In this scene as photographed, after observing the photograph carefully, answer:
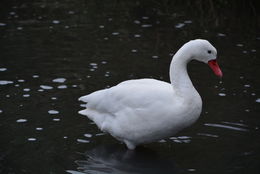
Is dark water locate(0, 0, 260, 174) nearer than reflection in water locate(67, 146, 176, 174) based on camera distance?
No

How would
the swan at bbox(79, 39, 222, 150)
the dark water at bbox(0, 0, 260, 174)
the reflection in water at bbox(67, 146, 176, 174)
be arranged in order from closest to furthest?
1. the swan at bbox(79, 39, 222, 150)
2. the reflection in water at bbox(67, 146, 176, 174)
3. the dark water at bbox(0, 0, 260, 174)

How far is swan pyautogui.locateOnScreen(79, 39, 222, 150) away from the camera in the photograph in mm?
7895

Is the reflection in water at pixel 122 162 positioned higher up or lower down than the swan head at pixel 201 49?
lower down

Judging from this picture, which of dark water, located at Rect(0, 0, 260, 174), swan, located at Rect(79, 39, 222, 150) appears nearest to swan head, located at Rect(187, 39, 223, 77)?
swan, located at Rect(79, 39, 222, 150)

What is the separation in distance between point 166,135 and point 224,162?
2.70 ft

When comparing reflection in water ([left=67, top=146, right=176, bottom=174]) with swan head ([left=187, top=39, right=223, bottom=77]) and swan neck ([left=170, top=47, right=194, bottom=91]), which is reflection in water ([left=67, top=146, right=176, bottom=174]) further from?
swan head ([left=187, top=39, right=223, bottom=77])

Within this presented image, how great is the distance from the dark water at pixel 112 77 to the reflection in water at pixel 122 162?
13 millimetres

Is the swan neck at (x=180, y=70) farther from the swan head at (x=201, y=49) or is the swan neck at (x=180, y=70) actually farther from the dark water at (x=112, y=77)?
the dark water at (x=112, y=77)

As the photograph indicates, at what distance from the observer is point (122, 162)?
8352 millimetres

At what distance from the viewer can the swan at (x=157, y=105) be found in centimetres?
789

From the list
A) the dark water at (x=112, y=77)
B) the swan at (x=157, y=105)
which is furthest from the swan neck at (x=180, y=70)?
the dark water at (x=112, y=77)

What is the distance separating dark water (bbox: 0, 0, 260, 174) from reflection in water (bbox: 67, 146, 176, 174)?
0.01m

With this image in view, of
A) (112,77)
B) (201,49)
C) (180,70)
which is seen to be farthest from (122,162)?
(112,77)

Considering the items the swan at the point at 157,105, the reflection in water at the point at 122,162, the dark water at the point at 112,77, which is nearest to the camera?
the swan at the point at 157,105
